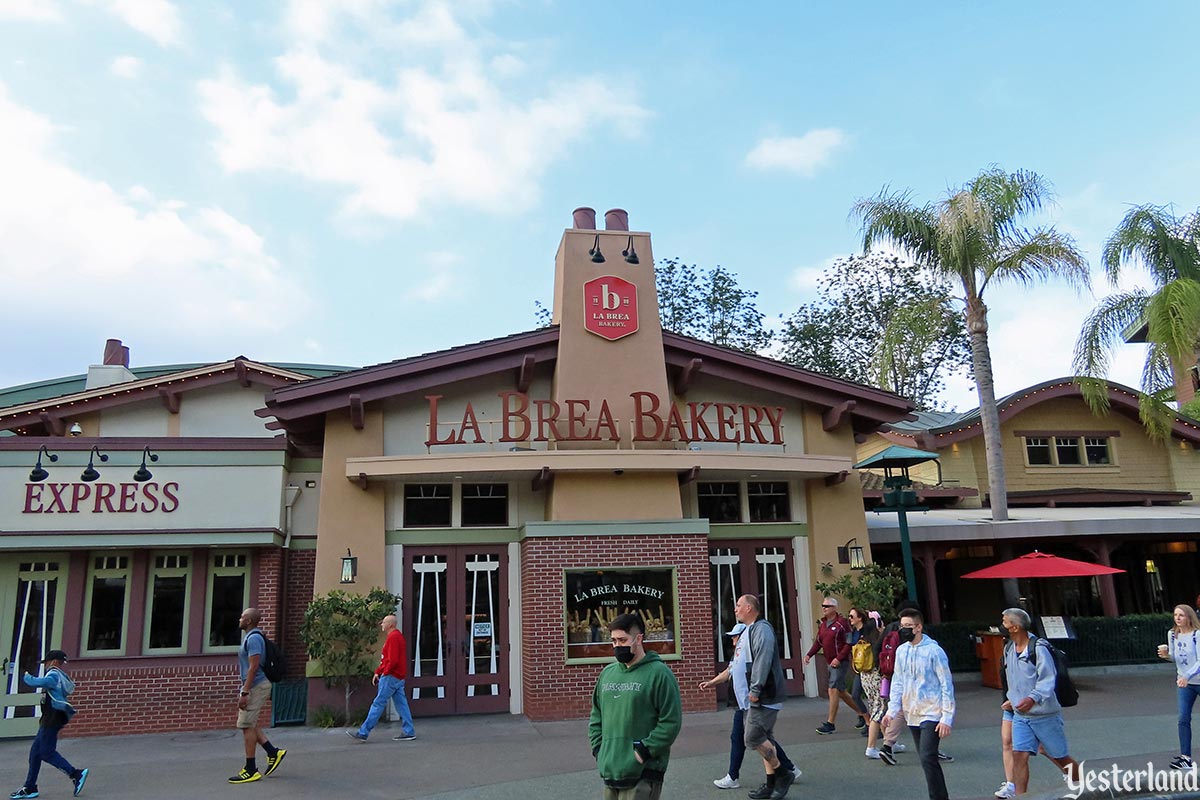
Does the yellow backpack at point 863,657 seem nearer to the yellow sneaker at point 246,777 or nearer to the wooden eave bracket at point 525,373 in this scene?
the wooden eave bracket at point 525,373

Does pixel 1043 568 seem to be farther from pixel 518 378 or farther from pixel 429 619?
pixel 429 619

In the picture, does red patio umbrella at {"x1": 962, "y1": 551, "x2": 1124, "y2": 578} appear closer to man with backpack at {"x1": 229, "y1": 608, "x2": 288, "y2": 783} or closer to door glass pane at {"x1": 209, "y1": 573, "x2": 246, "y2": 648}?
man with backpack at {"x1": 229, "y1": 608, "x2": 288, "y2": 783}

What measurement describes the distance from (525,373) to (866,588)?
634 cm

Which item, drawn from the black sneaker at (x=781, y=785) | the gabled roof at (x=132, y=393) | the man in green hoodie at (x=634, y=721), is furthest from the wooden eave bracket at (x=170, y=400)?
the man in green hoodie at (x=634, y=721)

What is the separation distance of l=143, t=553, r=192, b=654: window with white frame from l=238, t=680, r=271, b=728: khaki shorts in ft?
14.5

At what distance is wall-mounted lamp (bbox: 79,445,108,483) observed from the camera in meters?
12.5

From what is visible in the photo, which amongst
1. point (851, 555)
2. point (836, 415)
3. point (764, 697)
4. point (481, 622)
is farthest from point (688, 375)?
point (764, 697)

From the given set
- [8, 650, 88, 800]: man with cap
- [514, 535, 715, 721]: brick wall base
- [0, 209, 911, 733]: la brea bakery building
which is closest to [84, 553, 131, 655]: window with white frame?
[0, 209, 911, 733]: la brea bakery building

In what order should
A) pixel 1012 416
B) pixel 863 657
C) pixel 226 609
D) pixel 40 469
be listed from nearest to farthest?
pixel 863 657
pixel 40 469
pixel 226 609
pixel 1012 416

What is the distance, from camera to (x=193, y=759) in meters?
10.4

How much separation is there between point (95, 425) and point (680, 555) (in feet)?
37.9

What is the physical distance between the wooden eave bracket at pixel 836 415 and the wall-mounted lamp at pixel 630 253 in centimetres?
419

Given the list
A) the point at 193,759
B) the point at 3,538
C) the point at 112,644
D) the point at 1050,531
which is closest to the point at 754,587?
the point at 1050,531

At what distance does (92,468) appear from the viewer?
12.6 m
